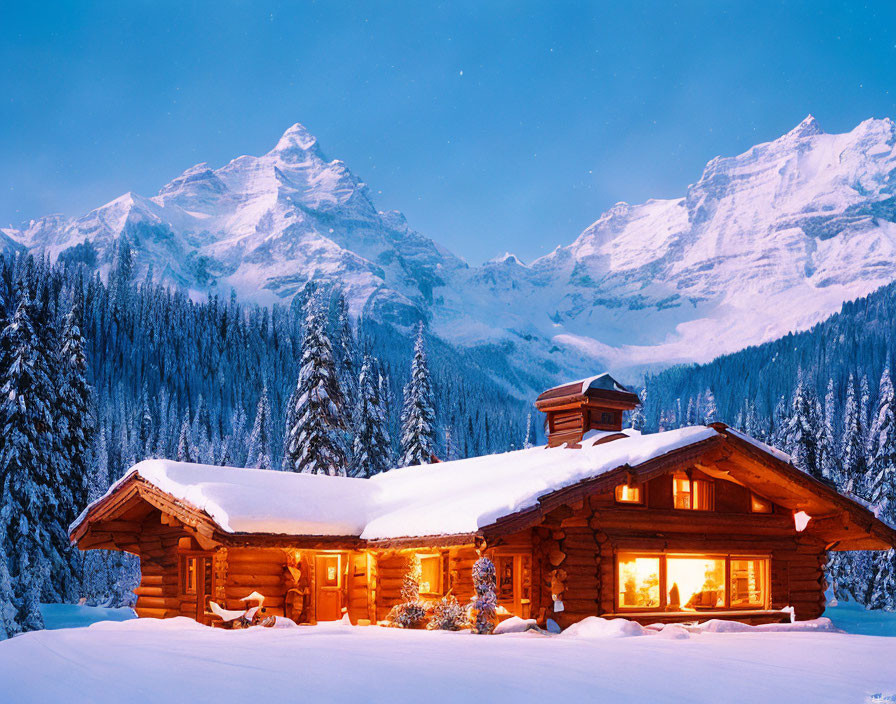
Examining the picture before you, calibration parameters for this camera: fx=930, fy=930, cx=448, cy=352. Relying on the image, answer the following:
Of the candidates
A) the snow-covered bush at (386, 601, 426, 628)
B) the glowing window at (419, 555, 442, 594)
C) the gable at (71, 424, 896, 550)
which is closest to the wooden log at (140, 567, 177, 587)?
the gable at (71, 424, 896, 550)

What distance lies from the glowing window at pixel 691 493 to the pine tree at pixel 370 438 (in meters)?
22.7

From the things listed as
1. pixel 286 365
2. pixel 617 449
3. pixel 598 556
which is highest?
pixel 286 365

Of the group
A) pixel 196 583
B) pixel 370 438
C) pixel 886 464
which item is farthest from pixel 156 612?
pixel 886 464

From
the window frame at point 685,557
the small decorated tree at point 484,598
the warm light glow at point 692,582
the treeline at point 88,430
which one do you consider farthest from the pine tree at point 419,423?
the small decorated tree at point 484,598

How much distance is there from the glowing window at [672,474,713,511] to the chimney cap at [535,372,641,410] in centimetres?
426

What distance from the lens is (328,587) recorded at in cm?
2319

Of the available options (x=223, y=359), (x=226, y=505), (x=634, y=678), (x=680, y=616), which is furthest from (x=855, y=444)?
(x=223, y=359)

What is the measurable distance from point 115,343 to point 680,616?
80427 millimetres

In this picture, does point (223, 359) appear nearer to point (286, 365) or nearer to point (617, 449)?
point (286, 365)

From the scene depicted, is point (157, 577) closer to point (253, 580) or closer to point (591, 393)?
point (253, 580)

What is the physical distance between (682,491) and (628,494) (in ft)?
6.09

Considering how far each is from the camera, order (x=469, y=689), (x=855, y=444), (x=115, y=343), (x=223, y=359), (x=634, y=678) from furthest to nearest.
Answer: (x=223, y=359) < (x=115, y=343) < (x=855, y=444) < (x=634, y=678) < (x=469, y=689)

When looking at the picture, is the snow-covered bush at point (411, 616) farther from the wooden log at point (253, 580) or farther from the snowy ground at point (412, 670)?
the snowy ground at point (412, 670)

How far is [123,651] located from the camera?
11.9 meters
